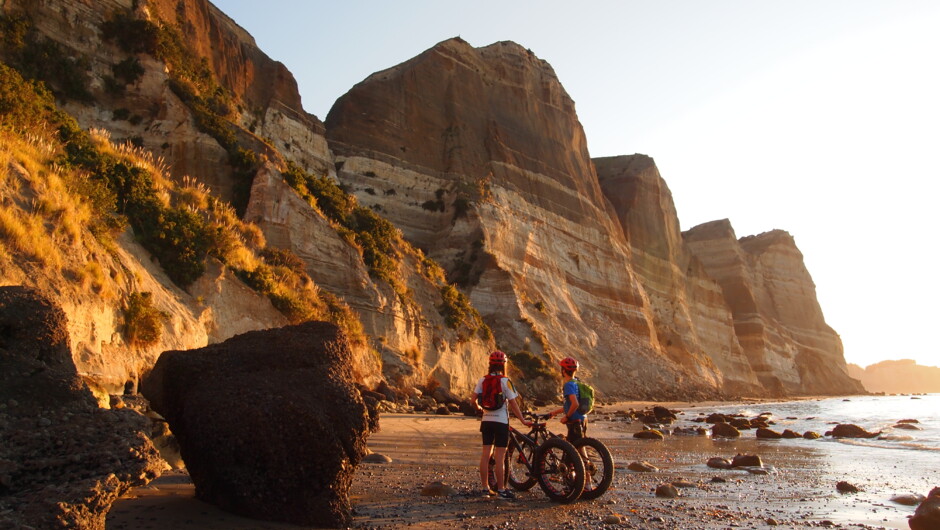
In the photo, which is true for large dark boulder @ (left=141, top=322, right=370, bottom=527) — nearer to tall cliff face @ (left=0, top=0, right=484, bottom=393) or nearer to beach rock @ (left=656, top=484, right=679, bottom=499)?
beach rock @ (left=656, top=484, right=679, bottom=499)

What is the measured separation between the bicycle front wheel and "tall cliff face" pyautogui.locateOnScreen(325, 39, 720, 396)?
1157 inches

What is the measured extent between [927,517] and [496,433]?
4085mm

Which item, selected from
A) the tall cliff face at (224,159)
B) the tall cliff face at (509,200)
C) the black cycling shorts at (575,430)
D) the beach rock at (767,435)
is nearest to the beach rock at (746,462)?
the black cycling shorts at (575,430)

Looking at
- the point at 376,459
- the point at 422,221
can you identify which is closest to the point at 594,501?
the point at 376,459

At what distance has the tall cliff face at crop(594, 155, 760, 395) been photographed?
222 ft

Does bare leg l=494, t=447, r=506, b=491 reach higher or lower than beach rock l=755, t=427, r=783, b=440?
higher

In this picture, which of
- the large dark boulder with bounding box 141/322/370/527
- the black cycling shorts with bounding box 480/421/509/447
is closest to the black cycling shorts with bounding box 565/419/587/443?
the black cycling shorts with bounding box 480/421/509/447

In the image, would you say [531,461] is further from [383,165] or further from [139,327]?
[383,165]

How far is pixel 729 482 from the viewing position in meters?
8.98

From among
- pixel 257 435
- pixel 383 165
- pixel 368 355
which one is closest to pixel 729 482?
pixel 257 435

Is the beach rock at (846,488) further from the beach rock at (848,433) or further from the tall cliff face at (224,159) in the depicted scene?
the tall cliff face at (224,159)

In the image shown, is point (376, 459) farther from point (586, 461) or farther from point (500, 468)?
point (586, 461)

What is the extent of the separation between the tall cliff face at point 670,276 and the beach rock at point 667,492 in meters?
56.7

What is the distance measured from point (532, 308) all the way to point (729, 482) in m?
33.6
